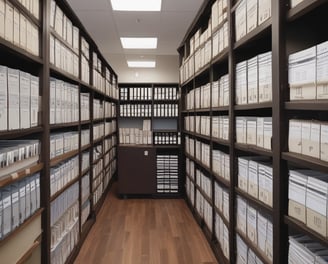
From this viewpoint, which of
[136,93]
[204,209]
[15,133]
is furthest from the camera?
[136,93]

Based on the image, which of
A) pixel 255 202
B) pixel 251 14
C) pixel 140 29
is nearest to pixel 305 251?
pixel 255 202

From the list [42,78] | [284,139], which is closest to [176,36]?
[42,78]

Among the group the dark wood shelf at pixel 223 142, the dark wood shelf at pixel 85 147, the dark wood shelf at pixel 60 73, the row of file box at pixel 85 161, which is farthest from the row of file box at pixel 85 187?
the dark wood shelf at pixel 223 142

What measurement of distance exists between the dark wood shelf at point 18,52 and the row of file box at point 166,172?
324 centimetres

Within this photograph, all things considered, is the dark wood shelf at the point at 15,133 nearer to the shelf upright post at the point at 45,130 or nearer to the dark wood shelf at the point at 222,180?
the shelf upright post at the point at 45,130

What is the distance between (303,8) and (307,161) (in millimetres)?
596

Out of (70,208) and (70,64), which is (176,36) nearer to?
(70,64)

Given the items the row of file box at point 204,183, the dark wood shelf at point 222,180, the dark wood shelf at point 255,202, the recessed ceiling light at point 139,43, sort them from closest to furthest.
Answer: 1. the dark wood shelf at point 255,202
2. the dark wood shelf at point 222,180
3. the row of file box at point 204,183
4. the recessed ceiling light at point 139,43

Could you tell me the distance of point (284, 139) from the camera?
141 cm

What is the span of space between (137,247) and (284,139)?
2.08 meters

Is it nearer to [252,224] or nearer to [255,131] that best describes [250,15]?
[255,131]

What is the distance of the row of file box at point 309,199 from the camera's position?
1126 mm

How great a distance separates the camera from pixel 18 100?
1.52 metres

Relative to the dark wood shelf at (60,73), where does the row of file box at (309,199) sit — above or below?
below
